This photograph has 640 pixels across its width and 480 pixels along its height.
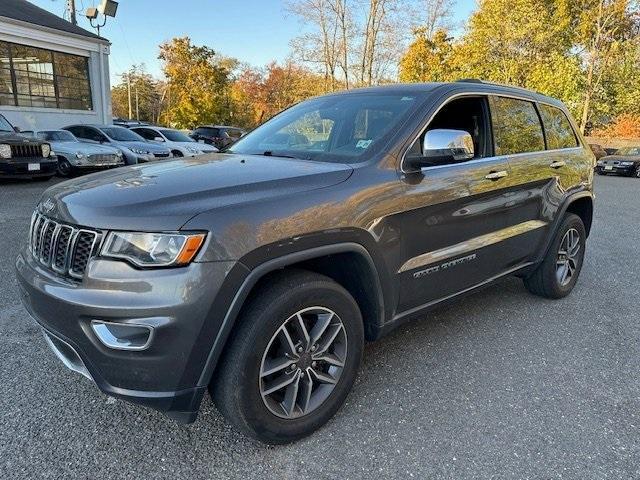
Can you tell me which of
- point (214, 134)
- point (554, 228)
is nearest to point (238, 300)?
point (554, 228)

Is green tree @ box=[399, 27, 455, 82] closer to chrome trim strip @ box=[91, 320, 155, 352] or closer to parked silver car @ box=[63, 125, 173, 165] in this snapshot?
parked silver car @ box=[63, 125, 173, 165]

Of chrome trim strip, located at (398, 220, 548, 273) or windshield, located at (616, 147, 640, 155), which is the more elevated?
windshield, located at (616, 147, 640, 155)

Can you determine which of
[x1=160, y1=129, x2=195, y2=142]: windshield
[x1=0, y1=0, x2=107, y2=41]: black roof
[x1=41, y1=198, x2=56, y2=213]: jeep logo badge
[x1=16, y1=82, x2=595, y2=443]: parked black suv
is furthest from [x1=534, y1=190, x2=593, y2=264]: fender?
[x1=0, y1=0, x2=107, y2=41]: black roof

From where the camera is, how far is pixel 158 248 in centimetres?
188

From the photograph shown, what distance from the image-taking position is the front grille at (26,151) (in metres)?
9.97

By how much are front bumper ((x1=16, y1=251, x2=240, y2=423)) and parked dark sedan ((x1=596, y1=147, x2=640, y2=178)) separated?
78.2ft

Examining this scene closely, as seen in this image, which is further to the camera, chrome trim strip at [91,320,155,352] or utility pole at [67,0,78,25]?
utility pole at [67,0,78,25]

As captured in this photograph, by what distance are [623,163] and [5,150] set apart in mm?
22961

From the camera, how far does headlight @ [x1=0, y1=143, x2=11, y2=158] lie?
Result: 32.0 feet

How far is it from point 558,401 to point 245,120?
40.9 m

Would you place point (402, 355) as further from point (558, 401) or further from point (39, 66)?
point (39, 66)

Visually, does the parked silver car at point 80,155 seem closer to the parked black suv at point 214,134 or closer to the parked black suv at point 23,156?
the parked black suv at point 23,156

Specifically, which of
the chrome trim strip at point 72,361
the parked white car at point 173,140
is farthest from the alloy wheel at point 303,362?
the parked white car at point 173,140

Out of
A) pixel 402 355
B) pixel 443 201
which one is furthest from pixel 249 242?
pixel 402 355
